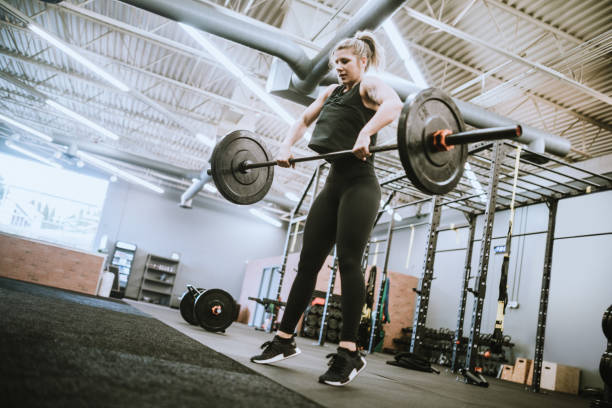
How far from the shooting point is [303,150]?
32.8 feet

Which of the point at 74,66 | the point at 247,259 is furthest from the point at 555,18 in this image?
the point at 247,259

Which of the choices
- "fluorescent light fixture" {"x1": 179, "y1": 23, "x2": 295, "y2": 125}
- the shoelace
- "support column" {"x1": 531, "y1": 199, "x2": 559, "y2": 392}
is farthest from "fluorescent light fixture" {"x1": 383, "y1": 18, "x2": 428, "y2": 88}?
the shoelace

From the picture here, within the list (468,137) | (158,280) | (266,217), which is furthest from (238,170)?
(266,217)

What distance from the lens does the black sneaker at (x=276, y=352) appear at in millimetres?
1690

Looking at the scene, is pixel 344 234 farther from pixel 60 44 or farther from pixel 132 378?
pixel 60 44

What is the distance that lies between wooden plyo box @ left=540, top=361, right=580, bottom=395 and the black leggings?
5567 mm

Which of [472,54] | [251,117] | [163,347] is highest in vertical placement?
[472,54]

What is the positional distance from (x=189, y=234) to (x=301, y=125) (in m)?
13.3

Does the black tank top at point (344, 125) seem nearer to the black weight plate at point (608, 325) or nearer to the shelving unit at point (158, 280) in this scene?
the black weight plate at point (608, 325)

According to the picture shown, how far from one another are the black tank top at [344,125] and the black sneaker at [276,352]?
762 mm

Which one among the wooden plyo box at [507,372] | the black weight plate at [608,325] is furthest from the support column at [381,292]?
the wooden plyo box at [507,372]

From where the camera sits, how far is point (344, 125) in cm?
174

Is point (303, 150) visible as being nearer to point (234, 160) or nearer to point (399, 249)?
point (399, 249)

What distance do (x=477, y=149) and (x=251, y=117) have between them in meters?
5.29
